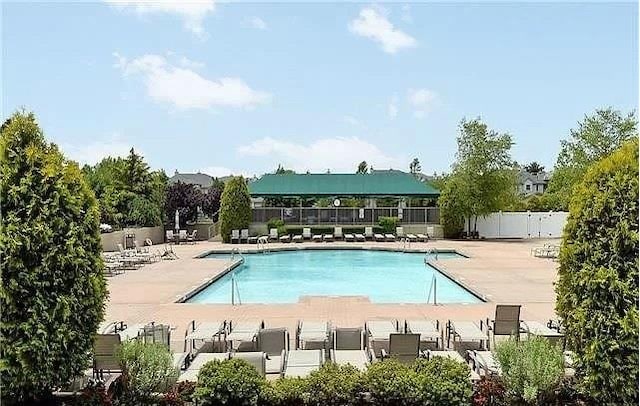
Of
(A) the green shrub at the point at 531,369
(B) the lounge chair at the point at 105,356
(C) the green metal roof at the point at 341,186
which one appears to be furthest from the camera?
(C) the green metal roof at the point at 341,186

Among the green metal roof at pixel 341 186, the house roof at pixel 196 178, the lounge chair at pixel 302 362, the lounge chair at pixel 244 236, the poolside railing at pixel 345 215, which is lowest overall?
the lounge chair at pixel 302 362

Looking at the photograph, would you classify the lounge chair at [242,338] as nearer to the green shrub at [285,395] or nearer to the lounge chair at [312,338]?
the lounge chair at [312,338]

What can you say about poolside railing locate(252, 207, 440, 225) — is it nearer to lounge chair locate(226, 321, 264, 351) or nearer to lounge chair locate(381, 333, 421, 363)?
lounge chair locate(226, 321, 264, 351)

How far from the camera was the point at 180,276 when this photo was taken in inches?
765

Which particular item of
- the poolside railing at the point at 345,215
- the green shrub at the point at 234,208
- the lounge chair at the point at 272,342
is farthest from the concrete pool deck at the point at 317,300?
the poolside railing at the point at 345,215

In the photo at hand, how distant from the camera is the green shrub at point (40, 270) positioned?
590cm

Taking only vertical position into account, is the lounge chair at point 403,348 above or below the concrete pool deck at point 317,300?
above

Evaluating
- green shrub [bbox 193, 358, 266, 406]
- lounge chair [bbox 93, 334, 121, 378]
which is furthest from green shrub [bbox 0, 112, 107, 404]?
green shrub [bbox 193, 358, 266, 406]

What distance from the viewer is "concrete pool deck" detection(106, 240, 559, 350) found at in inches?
504

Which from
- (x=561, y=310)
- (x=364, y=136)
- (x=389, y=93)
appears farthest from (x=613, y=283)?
(x=364, y=136)

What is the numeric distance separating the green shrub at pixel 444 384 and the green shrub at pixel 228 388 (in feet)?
5.33

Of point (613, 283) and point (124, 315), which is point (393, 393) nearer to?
point (613, 283)

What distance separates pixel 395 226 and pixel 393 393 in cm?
2874

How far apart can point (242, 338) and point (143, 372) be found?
3178 mm
